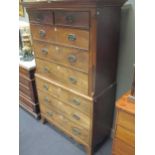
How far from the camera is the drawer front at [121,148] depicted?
1283mm

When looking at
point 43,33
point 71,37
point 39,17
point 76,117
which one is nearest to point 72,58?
point 71,37

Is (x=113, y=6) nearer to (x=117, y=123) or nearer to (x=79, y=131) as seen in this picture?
(x=117, y=123)

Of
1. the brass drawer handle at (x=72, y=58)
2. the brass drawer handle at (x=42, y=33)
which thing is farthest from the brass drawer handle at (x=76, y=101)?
the brass drawer handle at (x=42, y=33)

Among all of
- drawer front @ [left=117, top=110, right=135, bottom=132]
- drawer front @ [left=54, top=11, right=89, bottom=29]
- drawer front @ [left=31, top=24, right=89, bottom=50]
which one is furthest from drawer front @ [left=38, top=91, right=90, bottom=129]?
drawer front @ [left=54, top=11, right=89, bottom=29]

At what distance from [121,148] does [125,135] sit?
6.3 inches

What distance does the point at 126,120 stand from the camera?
120 centimetres

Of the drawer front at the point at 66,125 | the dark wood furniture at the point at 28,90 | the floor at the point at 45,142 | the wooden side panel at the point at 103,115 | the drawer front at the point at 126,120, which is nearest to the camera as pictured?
the drawer front at the point at 126,120

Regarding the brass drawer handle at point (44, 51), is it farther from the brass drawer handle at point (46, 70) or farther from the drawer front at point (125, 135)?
the drawer front at point (125, 135)

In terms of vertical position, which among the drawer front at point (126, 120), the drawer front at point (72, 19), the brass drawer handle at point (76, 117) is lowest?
the brass drawer handle at point (76, 117)

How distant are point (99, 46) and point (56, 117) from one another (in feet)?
3.35

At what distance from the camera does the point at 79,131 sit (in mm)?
1687

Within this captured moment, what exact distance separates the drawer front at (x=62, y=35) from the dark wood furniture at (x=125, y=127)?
0.50m

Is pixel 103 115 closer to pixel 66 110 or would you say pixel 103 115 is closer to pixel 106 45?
pixel 66 110

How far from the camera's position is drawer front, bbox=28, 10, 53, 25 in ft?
4.62
